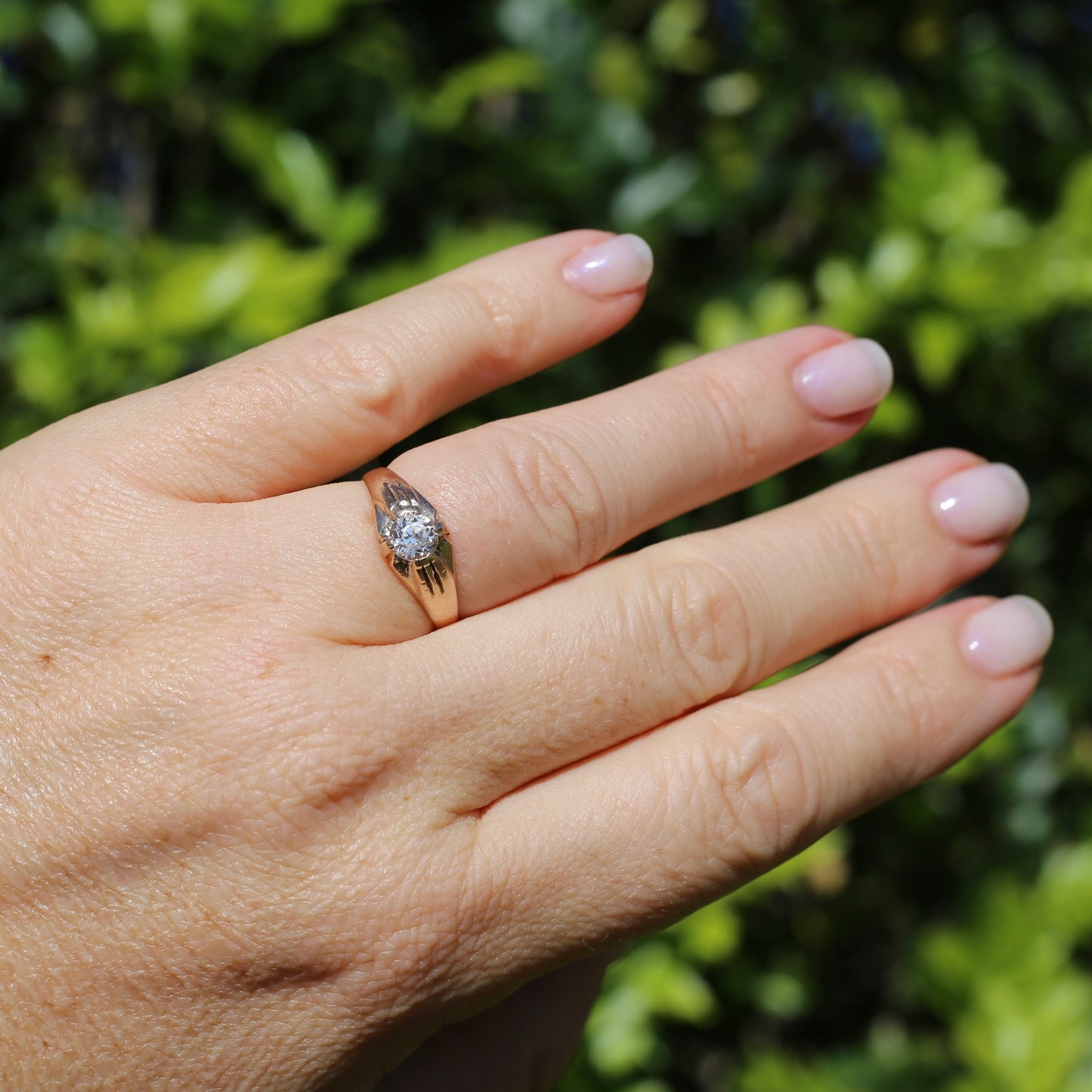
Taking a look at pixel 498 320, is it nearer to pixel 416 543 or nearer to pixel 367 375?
pixel 367 375

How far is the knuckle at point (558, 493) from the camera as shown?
3.60ft

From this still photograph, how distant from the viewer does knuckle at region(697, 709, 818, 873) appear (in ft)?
3.51

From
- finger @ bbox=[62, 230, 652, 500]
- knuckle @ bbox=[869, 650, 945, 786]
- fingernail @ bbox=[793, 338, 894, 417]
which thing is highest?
finger @ bbox=[62, 230, 652, 500]

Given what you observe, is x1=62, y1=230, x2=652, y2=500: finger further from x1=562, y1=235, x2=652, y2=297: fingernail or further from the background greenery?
the background greenery

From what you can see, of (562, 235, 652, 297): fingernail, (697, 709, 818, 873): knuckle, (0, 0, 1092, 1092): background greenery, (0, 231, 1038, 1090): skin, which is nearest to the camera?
(0, 231, 1038, 1090): skin

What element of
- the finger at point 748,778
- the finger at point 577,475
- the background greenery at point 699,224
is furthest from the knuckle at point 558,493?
the background greenery at point 699,224

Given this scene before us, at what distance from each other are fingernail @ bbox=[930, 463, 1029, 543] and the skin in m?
0.14

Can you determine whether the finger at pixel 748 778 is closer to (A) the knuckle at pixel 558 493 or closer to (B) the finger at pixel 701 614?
(B) the finger at pixel 701 614

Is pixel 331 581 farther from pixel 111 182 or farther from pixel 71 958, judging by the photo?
pixel 111 182

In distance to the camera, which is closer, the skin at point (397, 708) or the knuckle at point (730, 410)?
the skin at point (397, 708)

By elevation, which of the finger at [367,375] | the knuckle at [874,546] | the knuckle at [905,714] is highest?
the finger at [367,375]

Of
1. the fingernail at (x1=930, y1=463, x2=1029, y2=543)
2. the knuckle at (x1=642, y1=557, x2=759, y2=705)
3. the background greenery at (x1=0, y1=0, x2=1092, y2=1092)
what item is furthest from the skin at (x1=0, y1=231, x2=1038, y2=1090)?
the background greenery at (x1=0, y1=0, x2=1092, y2=1092)

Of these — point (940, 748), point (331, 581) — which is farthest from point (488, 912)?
point (940, 748)

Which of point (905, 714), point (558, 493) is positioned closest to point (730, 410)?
point (558, 493)
